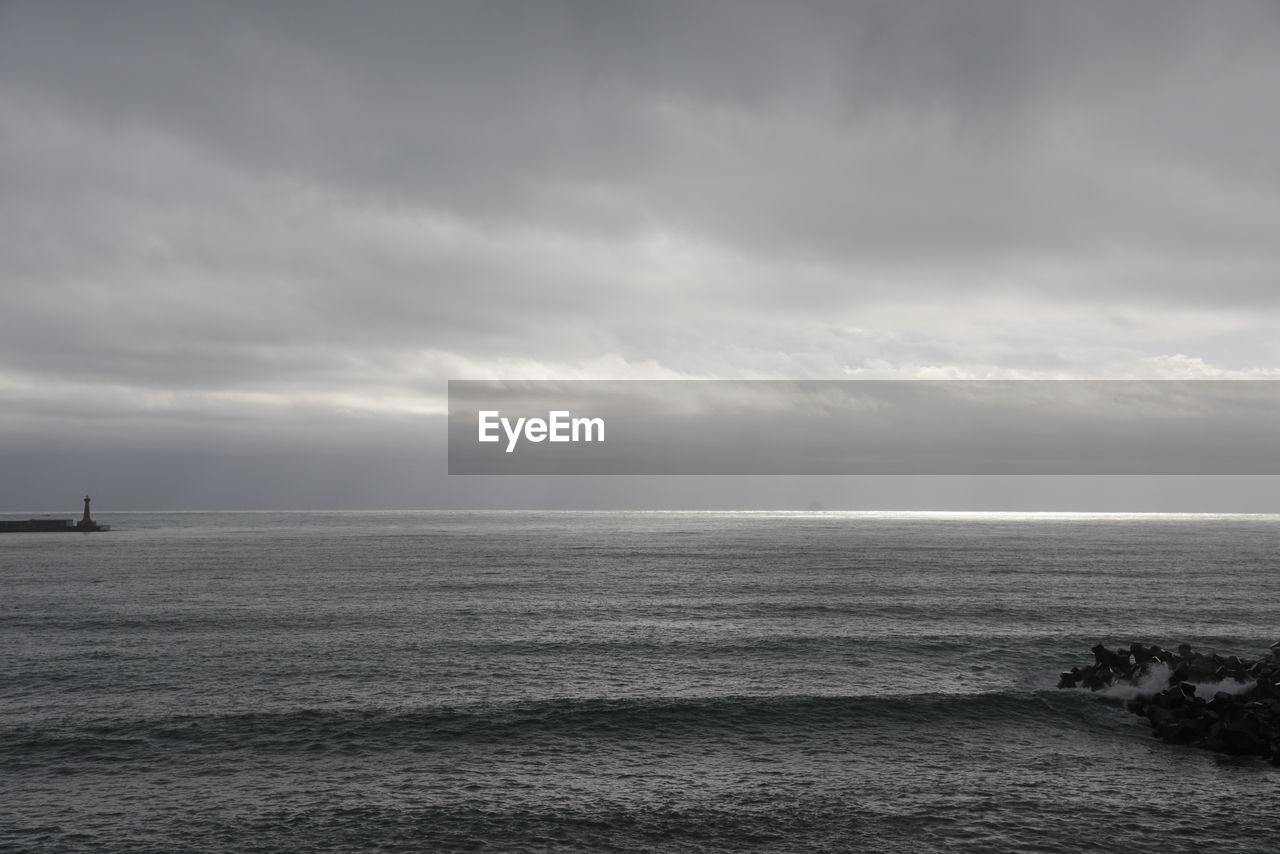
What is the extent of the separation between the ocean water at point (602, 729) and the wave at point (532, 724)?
14 centimetres

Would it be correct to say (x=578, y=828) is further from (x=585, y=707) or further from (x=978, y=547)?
(x=978, y=547)

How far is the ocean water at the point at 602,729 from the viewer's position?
18.7 metres

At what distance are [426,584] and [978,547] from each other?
99.6m

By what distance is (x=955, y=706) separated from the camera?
96.4ft

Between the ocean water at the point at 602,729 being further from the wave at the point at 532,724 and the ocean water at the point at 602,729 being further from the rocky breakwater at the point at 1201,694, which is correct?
the rocky breakwater at the point at 1201,694

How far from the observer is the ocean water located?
1873 centimetres

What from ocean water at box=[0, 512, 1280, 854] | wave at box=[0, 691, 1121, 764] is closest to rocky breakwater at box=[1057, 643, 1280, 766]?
ocean water at box=[0, 512, 1280, 854]

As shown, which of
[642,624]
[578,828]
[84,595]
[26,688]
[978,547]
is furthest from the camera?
[978,547]

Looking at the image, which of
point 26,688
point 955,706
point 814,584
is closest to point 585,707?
point 955,706

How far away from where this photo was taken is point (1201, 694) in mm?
29422

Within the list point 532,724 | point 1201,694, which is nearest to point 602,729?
point 532,724

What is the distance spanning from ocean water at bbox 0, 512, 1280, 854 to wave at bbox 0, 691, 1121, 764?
0.46 ft

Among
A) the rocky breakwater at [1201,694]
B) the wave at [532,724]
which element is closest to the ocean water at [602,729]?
the wave at [532,724]

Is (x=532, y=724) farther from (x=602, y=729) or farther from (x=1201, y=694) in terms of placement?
(x=1201, y=694)
